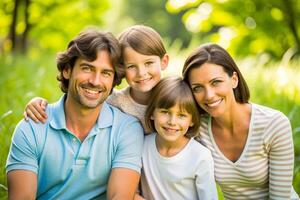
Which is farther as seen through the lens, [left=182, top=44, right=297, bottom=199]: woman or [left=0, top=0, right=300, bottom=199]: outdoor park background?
[left=0, top=0, right=300, bottom=199]: outdoor park background

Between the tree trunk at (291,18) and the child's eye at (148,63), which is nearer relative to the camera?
the child's eye at (148,63)

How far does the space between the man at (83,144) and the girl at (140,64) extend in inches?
9.0

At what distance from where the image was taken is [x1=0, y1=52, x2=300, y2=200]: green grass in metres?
4.71

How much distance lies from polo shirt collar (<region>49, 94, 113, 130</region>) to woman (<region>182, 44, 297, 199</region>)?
64cm

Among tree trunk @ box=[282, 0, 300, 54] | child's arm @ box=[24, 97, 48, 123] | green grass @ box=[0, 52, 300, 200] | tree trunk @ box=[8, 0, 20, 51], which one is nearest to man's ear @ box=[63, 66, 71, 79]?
child's arm @ box=[24, 97, 48, 123]

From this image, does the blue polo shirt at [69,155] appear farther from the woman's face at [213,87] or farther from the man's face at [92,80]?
the woman's face at [213,87]

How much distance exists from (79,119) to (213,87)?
989mm

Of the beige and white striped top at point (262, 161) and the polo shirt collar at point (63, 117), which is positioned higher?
the polo shirt collar at point (63, 117)

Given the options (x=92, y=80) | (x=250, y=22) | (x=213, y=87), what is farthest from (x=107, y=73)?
(x=250, y=22)

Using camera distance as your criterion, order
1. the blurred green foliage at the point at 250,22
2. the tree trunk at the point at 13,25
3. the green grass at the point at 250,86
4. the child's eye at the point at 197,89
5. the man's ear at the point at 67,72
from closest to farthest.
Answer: the child's eye at the point at 197,89
the man's ear at the point at 67,72
the green grass at the point at 250,86
the blurred green foliage at the point at 250,22
the tree trunk at the point at 13,25

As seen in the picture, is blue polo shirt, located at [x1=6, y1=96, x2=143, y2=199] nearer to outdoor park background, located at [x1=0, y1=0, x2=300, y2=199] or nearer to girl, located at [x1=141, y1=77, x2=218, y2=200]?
girl, located at [x1=141, y1=77, x2=218, y2=200]

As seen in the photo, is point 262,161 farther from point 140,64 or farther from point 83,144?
Answer: point 83,144

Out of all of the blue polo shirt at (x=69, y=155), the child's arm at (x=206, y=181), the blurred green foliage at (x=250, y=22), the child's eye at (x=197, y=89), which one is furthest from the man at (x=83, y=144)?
the blurred green foliage at (x=250, y=22)

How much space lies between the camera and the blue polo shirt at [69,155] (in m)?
3.21
